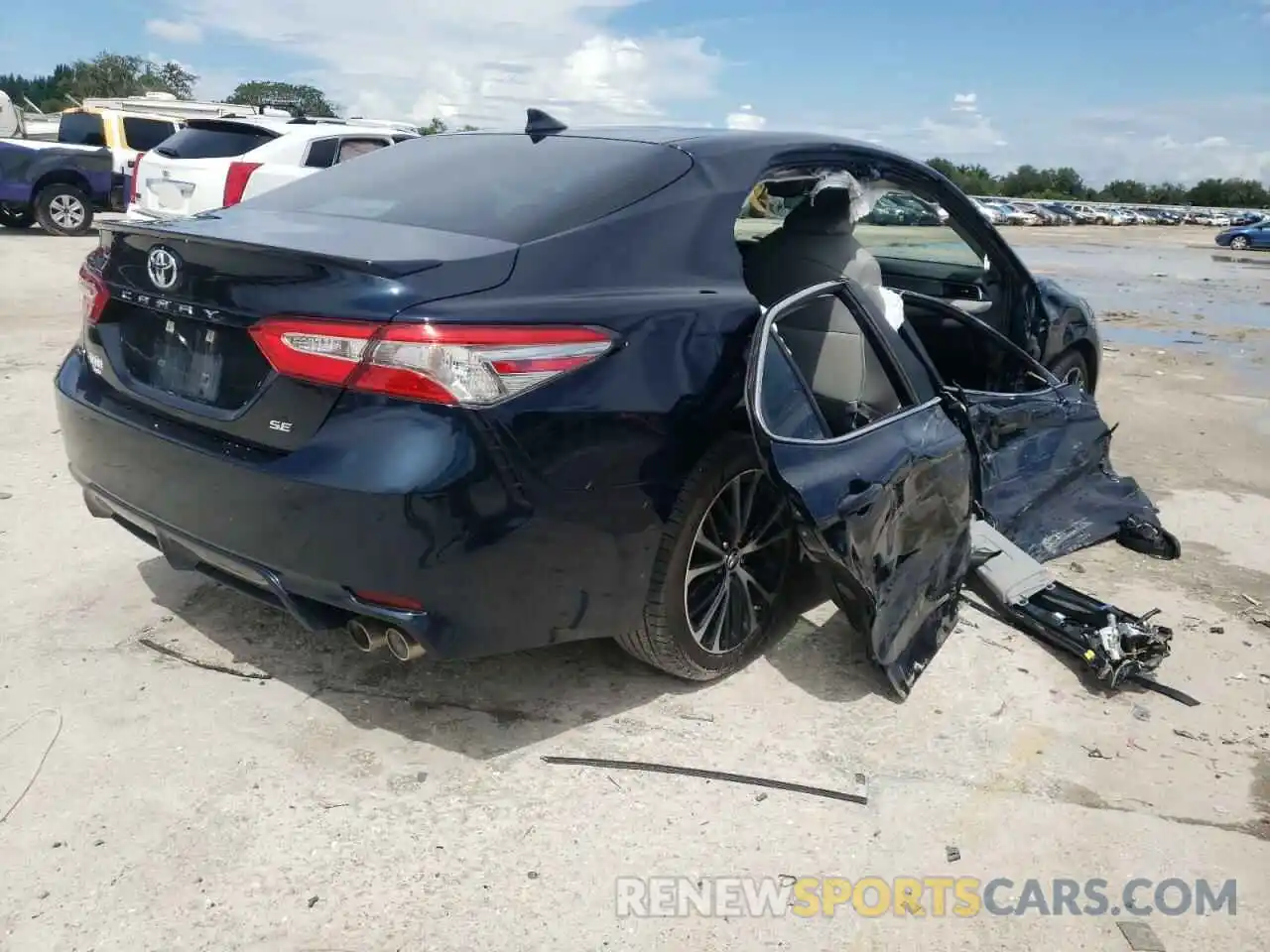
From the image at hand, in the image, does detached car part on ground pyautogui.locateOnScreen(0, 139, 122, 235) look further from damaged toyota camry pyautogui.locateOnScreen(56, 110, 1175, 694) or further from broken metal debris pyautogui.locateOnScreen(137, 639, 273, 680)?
broken metal debris pyautogui.locateOnScreen(137, 639, 273, 680)

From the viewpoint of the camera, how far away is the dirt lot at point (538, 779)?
2.34 metres

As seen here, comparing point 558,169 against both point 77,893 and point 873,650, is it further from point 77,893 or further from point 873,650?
point 77,893

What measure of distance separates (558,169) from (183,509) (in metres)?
1.48

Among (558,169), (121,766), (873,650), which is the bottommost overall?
(121,766)

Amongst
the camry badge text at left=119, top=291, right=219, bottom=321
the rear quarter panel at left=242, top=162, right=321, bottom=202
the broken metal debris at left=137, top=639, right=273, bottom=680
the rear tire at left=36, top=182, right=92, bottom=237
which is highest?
the camry badge text at left=119, top=291, right=219, bottom=321

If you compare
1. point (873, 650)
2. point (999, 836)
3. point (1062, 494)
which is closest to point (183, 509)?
point (873, 650)

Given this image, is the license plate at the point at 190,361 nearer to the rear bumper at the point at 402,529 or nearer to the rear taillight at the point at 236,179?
the rear bumper at the point at 402,529

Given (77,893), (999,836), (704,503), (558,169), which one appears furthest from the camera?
(558,169)

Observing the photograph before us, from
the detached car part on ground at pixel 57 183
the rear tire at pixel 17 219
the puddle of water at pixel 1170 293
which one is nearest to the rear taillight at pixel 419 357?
the puddle of water at pixel 1170 293

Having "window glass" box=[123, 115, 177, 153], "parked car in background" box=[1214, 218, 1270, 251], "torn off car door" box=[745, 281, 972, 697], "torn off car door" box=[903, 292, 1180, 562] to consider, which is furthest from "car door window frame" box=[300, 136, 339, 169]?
"parked car in background" box=[1214, 218, 1270, 251]

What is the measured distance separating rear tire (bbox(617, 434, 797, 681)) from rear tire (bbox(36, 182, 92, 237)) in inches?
586

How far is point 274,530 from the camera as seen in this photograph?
2580 millimetres

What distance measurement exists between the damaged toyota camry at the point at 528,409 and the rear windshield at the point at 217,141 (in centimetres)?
787

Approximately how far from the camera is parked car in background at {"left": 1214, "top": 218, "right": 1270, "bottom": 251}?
39750 millimetres
